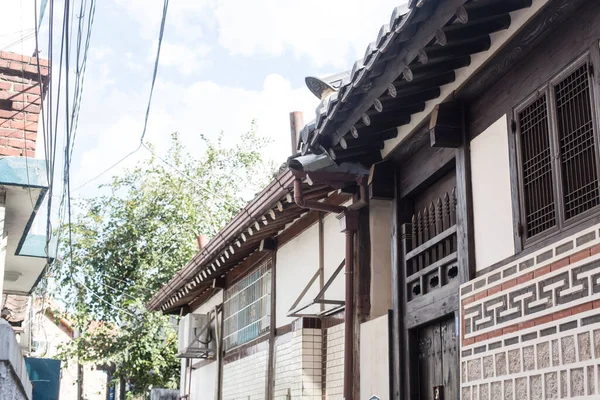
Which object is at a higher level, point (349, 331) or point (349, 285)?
point (349, 285)

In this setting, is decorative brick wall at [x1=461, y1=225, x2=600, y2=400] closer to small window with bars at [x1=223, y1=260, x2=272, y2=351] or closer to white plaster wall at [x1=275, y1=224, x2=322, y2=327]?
white plaster wall at [x1=275, y1=224, x2=322, y2=327]

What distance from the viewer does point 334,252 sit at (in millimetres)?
10641

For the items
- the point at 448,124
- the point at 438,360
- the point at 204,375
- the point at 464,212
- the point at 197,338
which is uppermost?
the point at 448,124

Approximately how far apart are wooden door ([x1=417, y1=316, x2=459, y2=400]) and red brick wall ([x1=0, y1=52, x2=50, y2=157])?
5.65 meters

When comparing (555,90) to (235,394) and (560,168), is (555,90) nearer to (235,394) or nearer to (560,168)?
(560,168)

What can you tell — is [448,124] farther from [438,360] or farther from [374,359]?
[374,359]

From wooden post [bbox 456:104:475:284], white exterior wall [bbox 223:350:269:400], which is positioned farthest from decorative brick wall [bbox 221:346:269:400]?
wooden post [bbox 456:104:475:284]

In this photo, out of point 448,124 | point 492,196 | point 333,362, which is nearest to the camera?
point 492,196

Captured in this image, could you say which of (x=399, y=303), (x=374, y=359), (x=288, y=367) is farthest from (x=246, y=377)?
(x=399, y=303)

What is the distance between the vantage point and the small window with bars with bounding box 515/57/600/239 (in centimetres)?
559

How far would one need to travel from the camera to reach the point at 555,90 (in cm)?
599

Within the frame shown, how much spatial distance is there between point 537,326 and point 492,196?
1.41m

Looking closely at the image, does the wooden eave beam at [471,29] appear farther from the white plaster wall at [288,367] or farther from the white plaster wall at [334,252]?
the white plaster wall at [288,367]

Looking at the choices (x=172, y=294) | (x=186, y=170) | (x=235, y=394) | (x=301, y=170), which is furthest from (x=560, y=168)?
(x=186, y=170)
